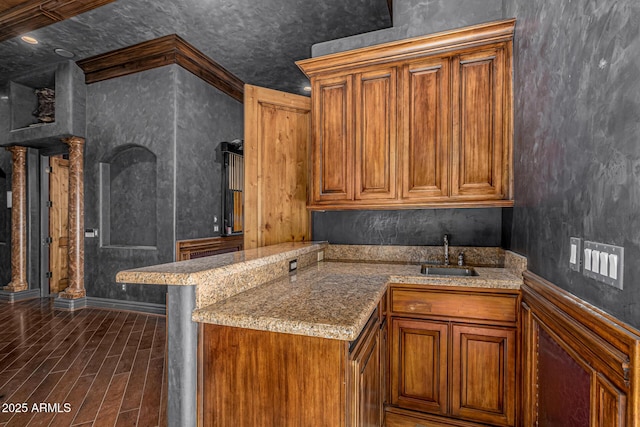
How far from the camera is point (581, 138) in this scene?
1188 millimetres

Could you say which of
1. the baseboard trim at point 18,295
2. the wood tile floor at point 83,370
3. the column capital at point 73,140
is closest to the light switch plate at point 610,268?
the wood tile floor at point 83,370

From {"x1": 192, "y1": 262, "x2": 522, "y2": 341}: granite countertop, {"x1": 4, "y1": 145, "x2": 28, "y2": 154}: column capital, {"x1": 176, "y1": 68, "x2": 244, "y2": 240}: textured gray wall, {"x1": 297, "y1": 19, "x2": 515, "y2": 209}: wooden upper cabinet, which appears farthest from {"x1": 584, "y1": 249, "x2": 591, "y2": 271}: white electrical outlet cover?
{"x1": 4, "y1": 145, "x2": 28, "y2": 154}: column capital

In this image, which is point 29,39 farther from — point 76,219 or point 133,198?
point 76,219

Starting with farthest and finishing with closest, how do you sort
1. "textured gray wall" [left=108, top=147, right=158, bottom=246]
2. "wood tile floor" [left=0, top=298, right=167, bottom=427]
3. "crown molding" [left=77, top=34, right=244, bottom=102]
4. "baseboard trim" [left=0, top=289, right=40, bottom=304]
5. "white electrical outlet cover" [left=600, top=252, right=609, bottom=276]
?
"baseboard trim" [left=0, top=289, right=40, bottom=304]
"textured gray wall" [left=108, top=147, right=158, bottom=246]
"crown molding" [left=77, top=34, right=244, bottom=102]
"wood tile floor" [left=0, top=298, right=167, bottom=427]
"white electrical outlet cover" [left=600, top=252, right=609, bottom=276]

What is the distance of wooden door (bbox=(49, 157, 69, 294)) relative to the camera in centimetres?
539

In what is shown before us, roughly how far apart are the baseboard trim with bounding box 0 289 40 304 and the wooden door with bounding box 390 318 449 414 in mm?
5983

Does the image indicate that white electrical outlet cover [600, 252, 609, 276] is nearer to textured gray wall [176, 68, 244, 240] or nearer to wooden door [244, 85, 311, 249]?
wooden door [244, 85, 311, 249]

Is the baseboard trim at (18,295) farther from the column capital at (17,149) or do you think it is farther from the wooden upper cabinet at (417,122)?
the wooden upper cabinet at (417,122)

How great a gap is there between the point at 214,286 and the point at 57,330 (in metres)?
3.51

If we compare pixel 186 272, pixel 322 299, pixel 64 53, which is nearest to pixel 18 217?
pixel 64 53

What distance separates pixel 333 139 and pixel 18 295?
5.76 meters

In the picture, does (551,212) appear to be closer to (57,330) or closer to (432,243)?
(432,243)

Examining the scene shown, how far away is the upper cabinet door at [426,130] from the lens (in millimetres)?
2305

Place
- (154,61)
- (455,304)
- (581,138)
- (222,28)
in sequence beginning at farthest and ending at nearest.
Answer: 1. (154,61)
2. (222,28)
3. (455,304)
4. (581,138)
